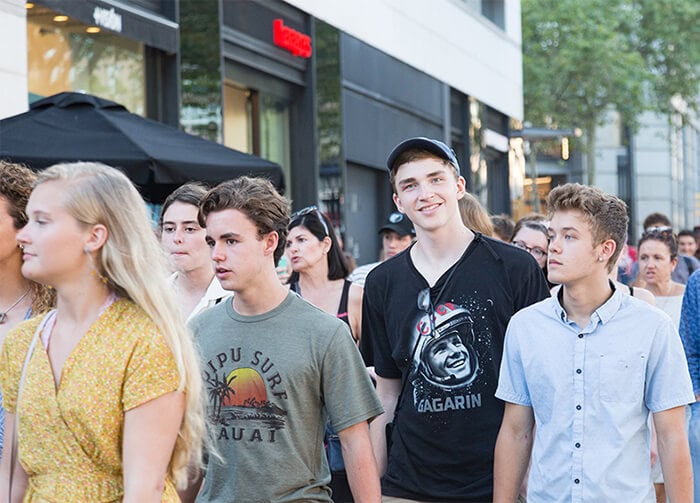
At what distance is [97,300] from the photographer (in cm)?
335

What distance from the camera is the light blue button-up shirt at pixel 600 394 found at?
4414 mm

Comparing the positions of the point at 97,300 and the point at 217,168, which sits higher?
the point at 217,168

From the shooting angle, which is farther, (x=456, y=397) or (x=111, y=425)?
(x=456, y=397)

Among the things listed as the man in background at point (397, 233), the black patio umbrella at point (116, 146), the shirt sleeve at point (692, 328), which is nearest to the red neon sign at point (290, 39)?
the man in background at point (397, 233)

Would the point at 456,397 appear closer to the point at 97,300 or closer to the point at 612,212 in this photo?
the point at 612,212

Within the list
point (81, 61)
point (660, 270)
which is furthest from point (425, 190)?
point (81, 61)

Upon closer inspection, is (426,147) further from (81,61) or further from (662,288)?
(81,61)

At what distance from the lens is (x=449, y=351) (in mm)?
5023

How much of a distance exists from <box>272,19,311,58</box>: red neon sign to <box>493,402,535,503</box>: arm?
12.4 meters

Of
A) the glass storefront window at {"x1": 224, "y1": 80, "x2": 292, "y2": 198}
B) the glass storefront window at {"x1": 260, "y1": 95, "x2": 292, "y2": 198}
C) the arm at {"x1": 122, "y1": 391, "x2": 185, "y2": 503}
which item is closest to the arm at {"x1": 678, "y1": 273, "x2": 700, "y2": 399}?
the arm at {"x1": 122, "y1": 391, "x2": 185, "y2": 503}

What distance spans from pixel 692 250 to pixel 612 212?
11830mm

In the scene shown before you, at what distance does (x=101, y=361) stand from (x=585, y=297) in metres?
2.12

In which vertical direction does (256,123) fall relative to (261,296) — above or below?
above

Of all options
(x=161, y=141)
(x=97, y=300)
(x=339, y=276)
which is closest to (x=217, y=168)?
(x=161, y=141)
